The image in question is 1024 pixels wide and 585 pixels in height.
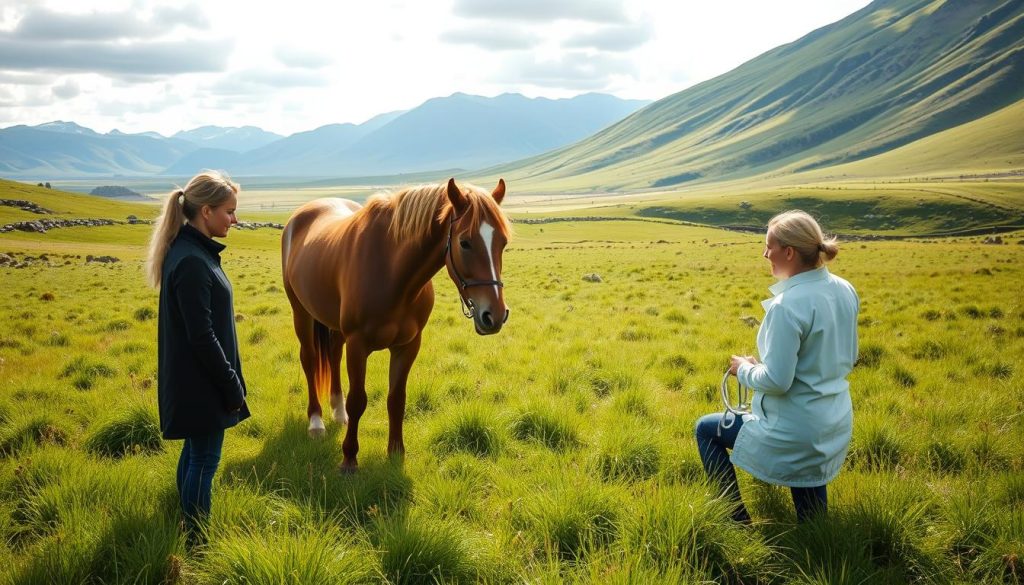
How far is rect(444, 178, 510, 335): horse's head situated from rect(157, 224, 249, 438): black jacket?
73.8 inches

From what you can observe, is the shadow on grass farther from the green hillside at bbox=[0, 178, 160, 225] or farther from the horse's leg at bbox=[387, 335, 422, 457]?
the green hillside at bbox=[0, 178, 160, 225]

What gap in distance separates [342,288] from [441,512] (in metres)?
2.90

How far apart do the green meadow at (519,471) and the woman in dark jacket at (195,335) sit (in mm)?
345

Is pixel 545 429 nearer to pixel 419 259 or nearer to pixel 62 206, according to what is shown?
pixel 419 259

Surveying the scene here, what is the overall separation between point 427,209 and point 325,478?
8.70ft

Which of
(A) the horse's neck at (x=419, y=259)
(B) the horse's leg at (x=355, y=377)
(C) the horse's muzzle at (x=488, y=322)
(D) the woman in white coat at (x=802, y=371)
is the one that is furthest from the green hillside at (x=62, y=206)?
(D) the woman in white coat at (x=802, y=371)

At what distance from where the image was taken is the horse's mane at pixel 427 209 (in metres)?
5.02

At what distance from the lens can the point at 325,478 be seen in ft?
16.3

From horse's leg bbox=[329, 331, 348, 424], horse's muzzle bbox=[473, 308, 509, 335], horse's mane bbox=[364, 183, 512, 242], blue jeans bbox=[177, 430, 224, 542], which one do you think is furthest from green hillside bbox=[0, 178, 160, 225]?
horse's muzzle bbox=[473, 308, 509, 335]

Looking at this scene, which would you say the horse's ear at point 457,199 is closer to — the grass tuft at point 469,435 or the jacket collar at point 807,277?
the grass tuft at point 469,435

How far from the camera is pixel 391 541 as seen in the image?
3732 mm

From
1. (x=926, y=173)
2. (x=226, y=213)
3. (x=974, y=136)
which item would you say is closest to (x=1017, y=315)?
(x=226, y=213)

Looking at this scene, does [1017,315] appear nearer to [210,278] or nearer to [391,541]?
[391,541]

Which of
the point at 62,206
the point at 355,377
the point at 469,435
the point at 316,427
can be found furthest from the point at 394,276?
the point at 62,206
